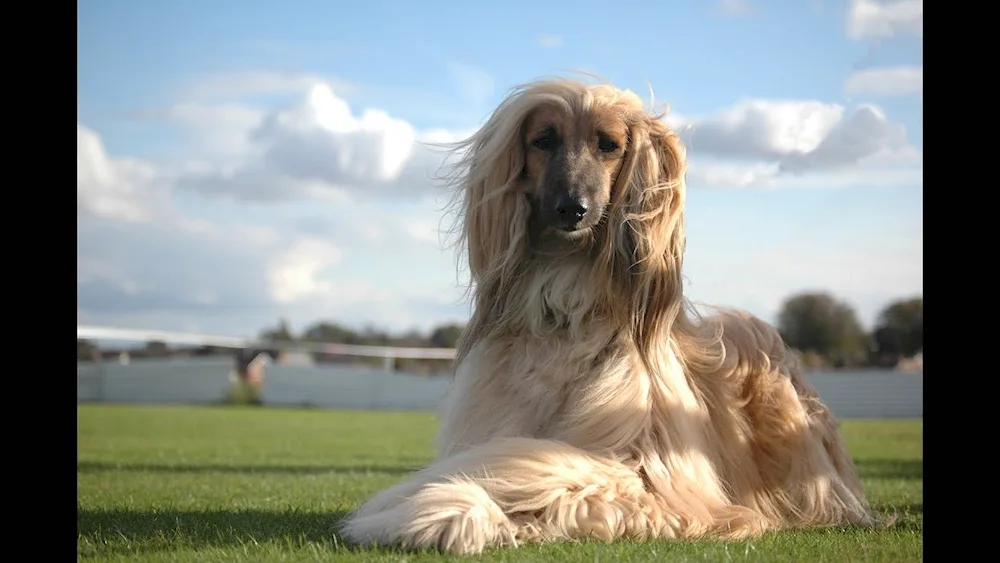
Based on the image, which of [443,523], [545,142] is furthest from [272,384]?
[443,523]

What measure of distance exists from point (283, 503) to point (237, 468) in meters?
2.73

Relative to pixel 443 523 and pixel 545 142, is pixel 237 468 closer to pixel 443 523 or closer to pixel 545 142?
pixel 545 142

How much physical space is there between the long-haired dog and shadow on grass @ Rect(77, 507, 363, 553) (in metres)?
0.23

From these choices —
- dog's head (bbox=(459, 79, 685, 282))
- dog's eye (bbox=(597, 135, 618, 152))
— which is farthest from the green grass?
dog's eye (bbox=(597, 135, 618, 152))

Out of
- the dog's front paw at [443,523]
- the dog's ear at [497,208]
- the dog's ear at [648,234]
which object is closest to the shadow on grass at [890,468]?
the dog's ear at [648,234]

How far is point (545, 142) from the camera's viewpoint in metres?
3.62

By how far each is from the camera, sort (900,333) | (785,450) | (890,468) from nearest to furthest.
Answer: (785,450)
(890,468)
(900,333)

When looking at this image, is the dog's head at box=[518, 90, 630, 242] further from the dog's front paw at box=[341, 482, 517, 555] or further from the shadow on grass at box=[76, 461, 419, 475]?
the shadow on grass at box=[76, 461, 419, 475]

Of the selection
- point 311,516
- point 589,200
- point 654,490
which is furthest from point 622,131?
point 311,516

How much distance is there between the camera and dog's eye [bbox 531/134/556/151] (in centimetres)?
361

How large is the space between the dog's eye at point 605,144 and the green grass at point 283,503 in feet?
4.52

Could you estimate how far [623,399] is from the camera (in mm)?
3492

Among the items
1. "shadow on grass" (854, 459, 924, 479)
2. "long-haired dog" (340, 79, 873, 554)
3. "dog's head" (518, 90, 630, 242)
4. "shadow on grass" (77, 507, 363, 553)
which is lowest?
"shadow on grass" (854, 459, 924, 479)

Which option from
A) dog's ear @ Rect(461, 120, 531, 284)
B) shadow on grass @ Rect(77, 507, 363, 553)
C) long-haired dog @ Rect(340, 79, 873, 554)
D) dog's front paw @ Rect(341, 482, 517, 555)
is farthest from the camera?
dog's ear @ Rect(461, 120, 531, 284)
